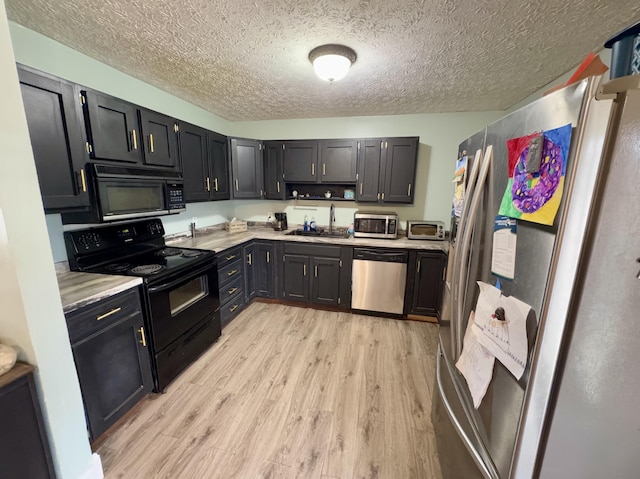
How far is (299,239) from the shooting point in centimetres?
316

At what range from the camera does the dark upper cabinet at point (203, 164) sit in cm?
250

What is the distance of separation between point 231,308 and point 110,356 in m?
1.35

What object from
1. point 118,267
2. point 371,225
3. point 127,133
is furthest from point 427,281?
point 127,133

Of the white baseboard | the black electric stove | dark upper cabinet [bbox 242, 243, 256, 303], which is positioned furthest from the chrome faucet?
Result: the white baseboard

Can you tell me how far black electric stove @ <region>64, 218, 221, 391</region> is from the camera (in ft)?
5.92

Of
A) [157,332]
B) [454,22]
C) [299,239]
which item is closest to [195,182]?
[299,239]

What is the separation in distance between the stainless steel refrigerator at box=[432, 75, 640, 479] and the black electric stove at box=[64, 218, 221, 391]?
6.68 feet

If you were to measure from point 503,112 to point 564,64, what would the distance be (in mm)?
1171

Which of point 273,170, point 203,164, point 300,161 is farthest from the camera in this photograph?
point 273,170

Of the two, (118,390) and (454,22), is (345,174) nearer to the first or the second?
(454,22)

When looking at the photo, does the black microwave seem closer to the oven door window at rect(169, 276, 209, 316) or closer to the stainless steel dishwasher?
the oven door window at rect(169, 276, 209, 316)

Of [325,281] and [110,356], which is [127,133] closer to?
[110,356]

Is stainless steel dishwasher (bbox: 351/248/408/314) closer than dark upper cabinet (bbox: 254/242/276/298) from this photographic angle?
Yes

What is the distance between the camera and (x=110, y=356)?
1.53 meters
